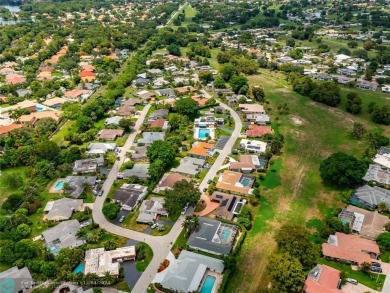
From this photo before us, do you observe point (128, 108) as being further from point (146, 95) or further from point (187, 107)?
point (187, 107)

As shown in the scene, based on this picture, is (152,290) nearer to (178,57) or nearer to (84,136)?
(84,136)

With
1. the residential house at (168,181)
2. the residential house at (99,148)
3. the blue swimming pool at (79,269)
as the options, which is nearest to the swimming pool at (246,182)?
the residential house at (168,181)

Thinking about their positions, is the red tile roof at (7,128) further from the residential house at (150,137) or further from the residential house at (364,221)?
the residential house at (364,221)

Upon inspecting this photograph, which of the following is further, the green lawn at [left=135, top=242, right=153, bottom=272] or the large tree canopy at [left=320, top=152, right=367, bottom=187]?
the large tree canopy at [left=320, top=152, right=367, bottom=187]

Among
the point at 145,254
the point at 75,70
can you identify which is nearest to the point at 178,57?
the point at 75,70

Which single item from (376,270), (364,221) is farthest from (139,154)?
(376,270)

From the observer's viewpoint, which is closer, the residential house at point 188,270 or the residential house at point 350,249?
the residential house at point 188,270

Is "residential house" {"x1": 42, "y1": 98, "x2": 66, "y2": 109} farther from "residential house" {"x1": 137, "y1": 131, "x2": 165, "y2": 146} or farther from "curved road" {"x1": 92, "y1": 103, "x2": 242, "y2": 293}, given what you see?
"curved road" {"x1": 92, "y1": 103, "x2": 242, "y2": 293}

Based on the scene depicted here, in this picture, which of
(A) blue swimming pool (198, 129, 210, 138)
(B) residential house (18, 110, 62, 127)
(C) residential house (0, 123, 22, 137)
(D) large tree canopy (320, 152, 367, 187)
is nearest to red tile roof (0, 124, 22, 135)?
(C) residential house (0, 123, 22, 137)
